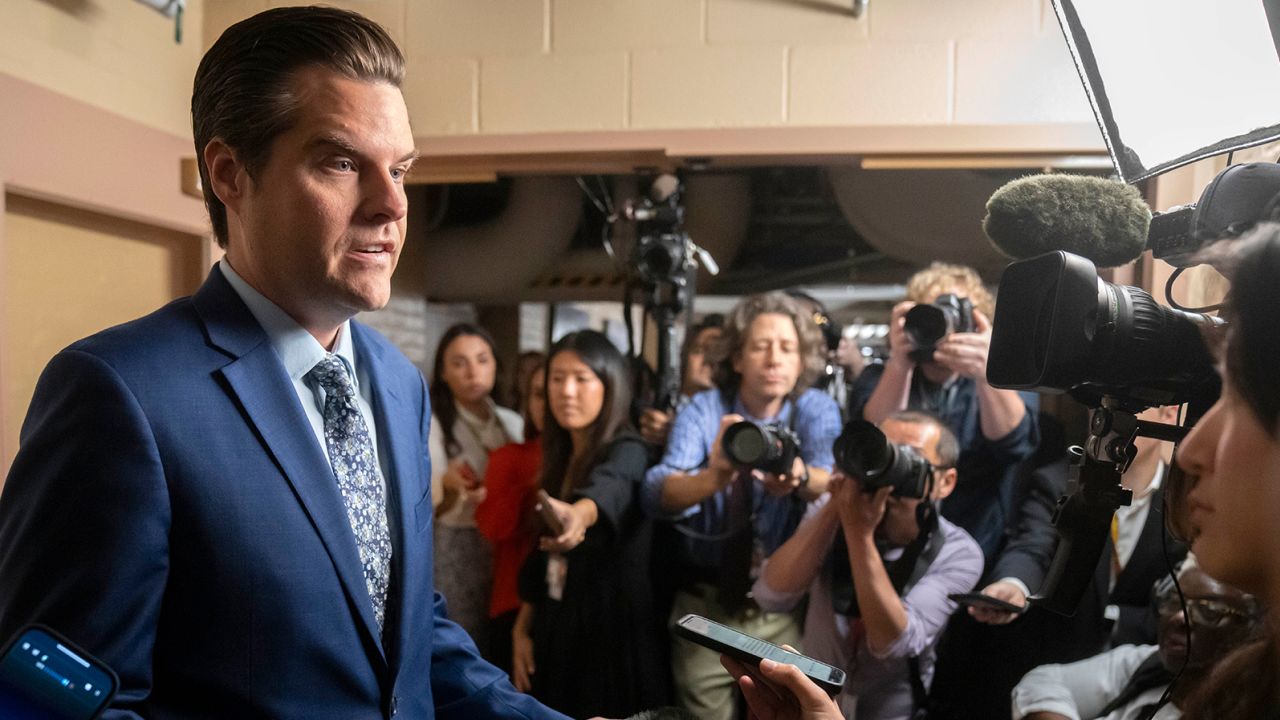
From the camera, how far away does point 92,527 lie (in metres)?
0.73

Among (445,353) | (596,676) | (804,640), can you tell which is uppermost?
(445,353)

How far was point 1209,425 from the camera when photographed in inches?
24.1

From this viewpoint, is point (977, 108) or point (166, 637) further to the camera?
point (977, 108)

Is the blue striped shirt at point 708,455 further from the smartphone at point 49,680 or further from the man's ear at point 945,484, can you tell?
the smartphone at point 49,680

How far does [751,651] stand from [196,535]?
1.73 feet

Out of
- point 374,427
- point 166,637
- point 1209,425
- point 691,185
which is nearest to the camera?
point 1209,425

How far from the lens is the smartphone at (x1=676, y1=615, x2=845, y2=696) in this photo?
887mm

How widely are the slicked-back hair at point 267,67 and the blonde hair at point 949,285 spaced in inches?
50.4

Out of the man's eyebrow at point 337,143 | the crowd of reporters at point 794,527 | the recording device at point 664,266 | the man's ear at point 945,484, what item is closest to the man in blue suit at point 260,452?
the man's eyebrow at point 337,143

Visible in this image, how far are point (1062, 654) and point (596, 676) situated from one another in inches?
38.2

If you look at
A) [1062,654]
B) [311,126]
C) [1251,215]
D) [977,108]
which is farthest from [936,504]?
[311,126]

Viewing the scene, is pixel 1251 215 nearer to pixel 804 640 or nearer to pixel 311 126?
pixel 311 126

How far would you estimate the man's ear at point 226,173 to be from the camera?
884 mm

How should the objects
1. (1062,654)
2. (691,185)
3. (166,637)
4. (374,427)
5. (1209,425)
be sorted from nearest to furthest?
(1209,425) < (166,637) < (374,427) < (1062,654) < (691,185)
